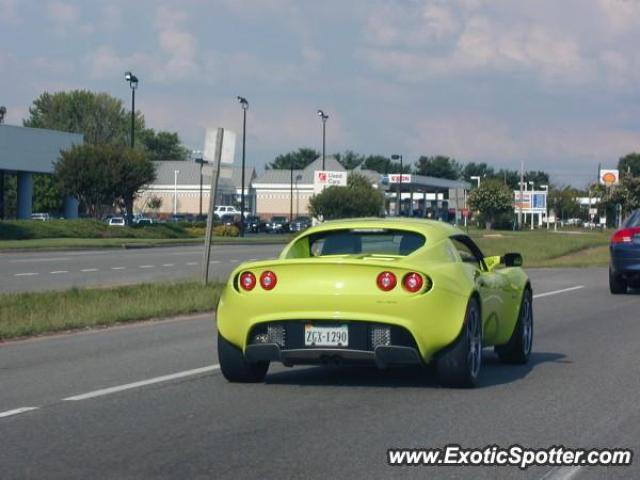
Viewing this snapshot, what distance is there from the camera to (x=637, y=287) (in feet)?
85.1

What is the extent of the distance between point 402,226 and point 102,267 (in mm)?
24854

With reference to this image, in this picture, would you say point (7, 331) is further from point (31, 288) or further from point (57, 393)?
point (31, 288)

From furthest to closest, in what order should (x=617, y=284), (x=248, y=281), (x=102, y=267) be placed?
1. (x=102, y=267)
2. (x=617, y=284)
3. (x=248, y=281)

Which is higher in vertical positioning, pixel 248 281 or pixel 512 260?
pixel 512 260

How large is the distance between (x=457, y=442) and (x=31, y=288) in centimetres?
1857

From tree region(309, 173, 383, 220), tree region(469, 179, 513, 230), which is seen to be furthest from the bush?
tree region(469, 179, 513, 230)

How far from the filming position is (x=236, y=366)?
1122 cm

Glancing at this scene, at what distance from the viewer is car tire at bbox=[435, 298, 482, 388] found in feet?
34.9

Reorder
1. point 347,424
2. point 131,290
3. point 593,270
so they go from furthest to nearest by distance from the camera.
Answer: point 593,270 < point 131,290 < point 347,424

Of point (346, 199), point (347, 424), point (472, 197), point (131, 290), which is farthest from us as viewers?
point (472, 197)

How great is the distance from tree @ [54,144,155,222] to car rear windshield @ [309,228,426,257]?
61600 millimetres

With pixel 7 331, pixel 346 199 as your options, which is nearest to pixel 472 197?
pixel 346 199

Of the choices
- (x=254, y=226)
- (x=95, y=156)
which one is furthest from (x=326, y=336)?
(x=254, y=226)

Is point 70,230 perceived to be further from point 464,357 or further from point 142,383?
point 464,357
